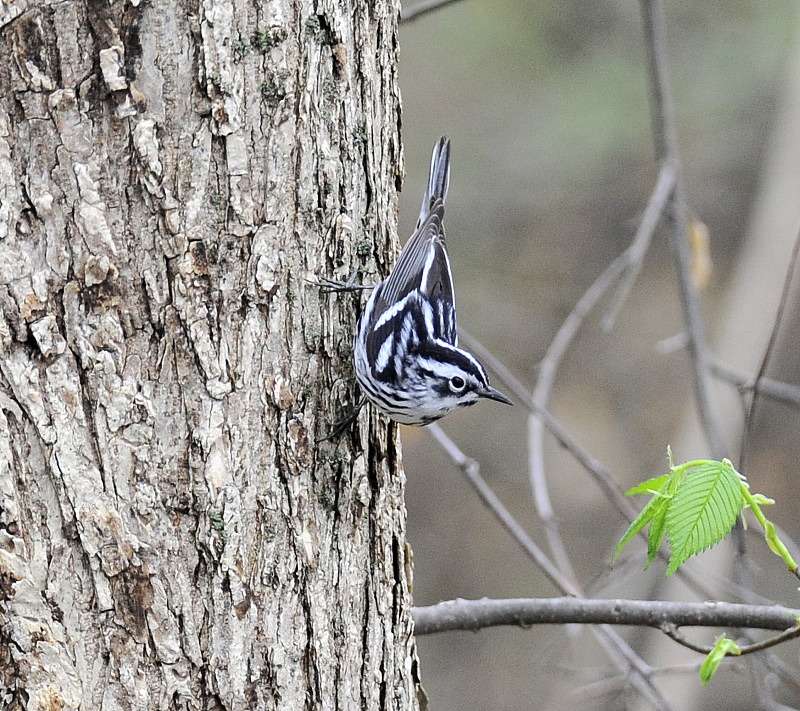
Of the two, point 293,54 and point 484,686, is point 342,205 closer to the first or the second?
point 293,54

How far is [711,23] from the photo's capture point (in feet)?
27.7

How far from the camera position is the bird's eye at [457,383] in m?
2.66

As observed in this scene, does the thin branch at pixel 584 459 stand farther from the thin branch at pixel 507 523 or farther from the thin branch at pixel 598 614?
the thin branch at pixel 598 614

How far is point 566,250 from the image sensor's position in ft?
31.1

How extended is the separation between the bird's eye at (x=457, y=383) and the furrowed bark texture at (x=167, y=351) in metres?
0.61

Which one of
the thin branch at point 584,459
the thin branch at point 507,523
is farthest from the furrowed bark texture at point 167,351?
the thin branch at point 584,459

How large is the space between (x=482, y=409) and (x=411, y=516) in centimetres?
126

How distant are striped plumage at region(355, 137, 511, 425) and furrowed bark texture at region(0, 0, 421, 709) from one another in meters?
0.27

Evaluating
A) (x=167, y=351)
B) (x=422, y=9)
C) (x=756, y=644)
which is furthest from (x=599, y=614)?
(x=422, y=9)

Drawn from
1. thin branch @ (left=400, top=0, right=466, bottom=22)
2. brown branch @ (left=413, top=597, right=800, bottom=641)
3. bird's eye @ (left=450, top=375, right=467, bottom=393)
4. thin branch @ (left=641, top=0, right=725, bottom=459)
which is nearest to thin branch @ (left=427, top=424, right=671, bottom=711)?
bird's eye @ (left=450, top=375, right=467, bottom=393)

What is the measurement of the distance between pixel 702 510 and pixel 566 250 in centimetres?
790

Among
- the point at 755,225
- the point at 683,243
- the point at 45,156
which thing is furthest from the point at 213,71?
the point at 755,225

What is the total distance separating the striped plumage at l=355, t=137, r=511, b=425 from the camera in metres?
2.39

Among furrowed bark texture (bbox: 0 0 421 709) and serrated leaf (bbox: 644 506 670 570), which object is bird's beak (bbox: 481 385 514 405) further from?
serrated leaf (bbox: 644 506 670 570)
